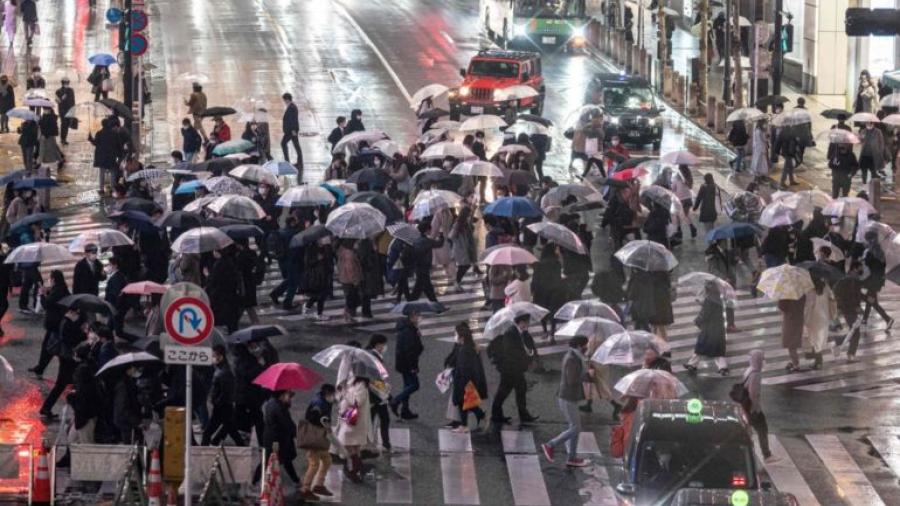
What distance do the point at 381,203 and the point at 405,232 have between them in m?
1.59

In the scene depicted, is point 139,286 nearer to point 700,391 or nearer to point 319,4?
point 700,391

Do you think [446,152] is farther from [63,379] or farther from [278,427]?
[278,427]

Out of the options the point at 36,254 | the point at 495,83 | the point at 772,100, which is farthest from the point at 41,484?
the point at 495,83

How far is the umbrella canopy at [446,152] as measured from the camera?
36.0 m

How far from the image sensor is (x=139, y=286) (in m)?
26.5

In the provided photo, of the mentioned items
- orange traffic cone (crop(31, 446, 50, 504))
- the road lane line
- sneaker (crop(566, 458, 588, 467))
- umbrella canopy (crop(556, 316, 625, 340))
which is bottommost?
the road lane line

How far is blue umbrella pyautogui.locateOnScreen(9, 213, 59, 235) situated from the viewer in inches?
1166

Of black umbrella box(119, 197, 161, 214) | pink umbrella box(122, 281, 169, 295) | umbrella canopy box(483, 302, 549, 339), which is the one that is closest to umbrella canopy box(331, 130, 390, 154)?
black umbrella box(119, 197, 161, 214)

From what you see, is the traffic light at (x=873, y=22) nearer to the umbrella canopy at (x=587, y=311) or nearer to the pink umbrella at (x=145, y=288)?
the umbrella canopy at (x=587, y=311)

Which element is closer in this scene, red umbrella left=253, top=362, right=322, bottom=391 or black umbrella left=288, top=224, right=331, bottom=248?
red umbrella left=253, top=362, right=322, bottom=391

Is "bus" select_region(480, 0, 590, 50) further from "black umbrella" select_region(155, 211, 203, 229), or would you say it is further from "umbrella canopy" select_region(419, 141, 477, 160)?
"black umbrella" select_region(155, 211, 203, 229)

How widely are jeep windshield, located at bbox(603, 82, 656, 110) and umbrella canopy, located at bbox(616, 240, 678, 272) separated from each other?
68.8ft

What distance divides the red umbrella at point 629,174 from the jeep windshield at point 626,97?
1248cm

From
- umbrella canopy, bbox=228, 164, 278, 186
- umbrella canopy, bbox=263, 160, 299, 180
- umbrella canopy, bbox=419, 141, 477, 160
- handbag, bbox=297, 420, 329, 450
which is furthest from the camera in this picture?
umbrella canopy, bbox=419, 141, 477, 160
